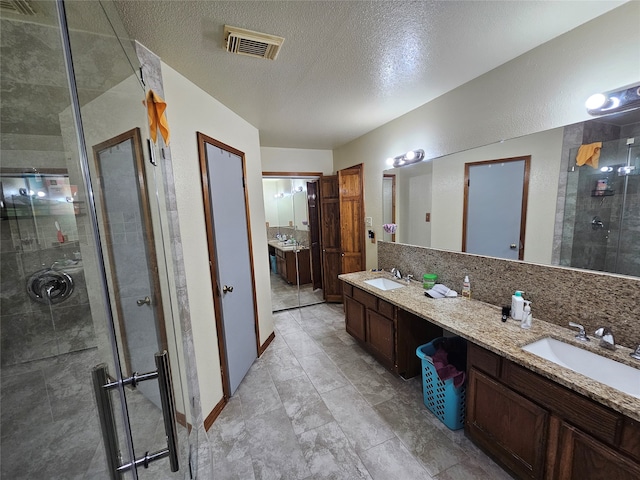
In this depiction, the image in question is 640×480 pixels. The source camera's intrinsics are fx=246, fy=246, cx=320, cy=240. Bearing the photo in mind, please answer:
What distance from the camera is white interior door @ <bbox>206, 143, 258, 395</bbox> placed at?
81.4 inches

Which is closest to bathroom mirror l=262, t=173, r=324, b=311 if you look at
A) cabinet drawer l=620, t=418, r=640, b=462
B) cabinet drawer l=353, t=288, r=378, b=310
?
cabinet drawer l=353, t=288, r=378, b=310

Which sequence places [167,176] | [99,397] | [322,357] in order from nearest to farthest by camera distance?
[99,397], [167,176], [322,357]

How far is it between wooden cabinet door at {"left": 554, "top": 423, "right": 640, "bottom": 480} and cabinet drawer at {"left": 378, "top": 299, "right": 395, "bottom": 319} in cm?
120

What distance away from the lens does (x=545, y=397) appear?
118 centimetres

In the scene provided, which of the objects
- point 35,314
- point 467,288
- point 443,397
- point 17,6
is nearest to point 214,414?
point 35,314

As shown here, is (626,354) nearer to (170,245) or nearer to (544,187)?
(544,187)

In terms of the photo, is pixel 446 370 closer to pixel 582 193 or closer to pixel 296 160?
pixel 582 193

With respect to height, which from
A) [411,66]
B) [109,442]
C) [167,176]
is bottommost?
[109,442]

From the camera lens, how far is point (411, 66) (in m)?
1.76

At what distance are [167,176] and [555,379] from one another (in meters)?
2.33

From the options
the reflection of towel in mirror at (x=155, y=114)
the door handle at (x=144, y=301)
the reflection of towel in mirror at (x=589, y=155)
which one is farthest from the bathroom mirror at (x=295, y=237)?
the reflection of towel in mirror at (x=589, y=155)

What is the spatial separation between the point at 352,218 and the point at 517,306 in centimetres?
240

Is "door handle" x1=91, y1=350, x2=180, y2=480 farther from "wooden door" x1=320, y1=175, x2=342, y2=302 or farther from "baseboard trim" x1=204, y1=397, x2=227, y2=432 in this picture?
"wooden door" x1=320, y1=175, x2=342, y2=302

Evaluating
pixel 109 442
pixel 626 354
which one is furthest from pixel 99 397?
pixel 626 354
